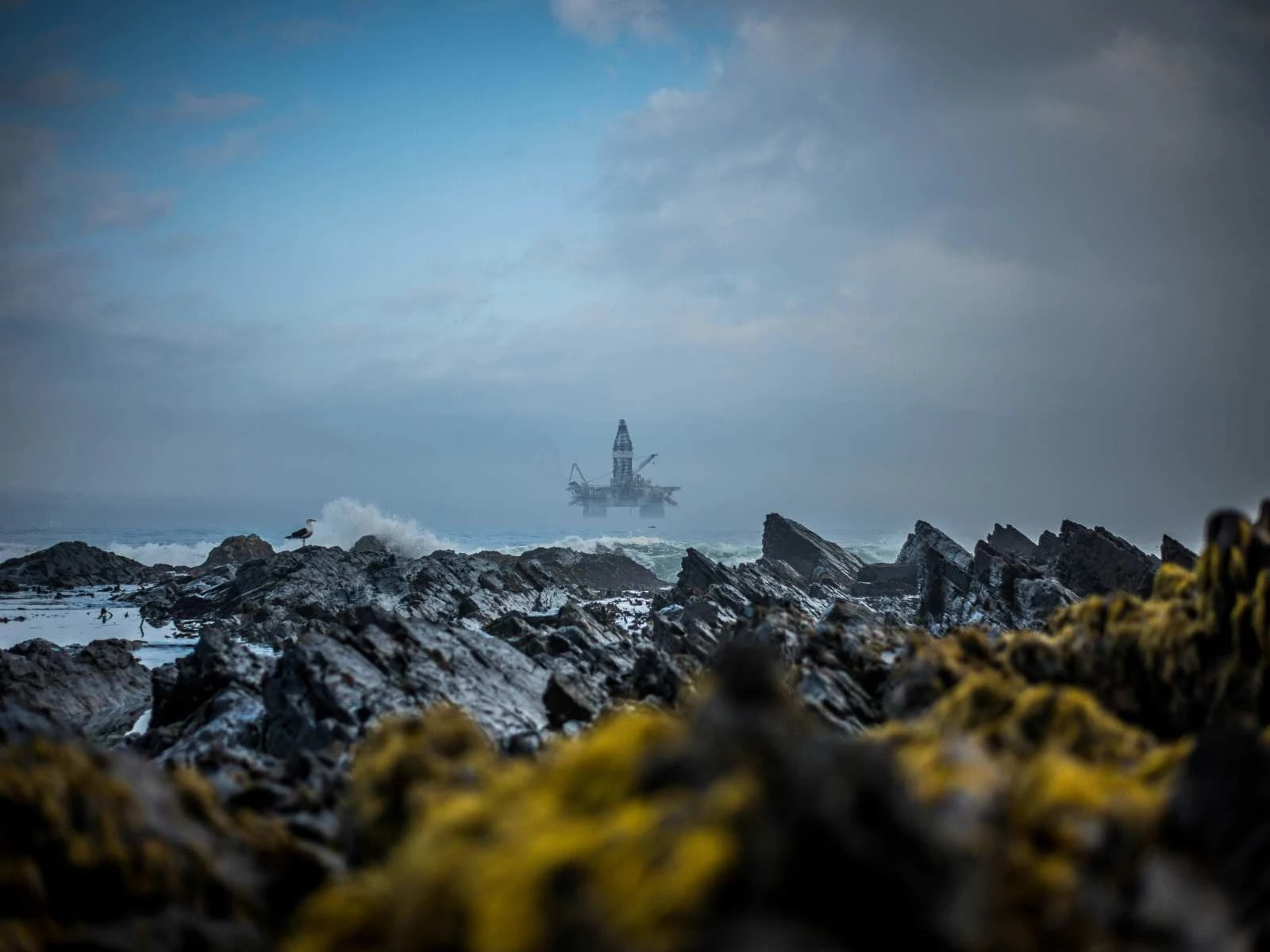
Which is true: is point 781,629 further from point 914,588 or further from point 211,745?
point 914,588

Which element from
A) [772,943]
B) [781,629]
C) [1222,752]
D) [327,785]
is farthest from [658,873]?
[781,629]

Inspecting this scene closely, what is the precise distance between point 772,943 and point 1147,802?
4790mm

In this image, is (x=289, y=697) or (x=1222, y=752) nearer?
(x=1222, y=752)

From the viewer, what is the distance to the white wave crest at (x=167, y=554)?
440ft

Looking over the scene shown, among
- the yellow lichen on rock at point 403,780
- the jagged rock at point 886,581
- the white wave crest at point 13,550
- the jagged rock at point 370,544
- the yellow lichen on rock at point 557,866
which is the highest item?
the yellow lichen on rock at point 557,866

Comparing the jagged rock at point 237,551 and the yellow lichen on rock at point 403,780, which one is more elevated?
the yellow lichen on rock at point 403,780

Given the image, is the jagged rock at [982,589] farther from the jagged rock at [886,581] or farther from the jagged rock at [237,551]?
the jagged rock at [237,551]

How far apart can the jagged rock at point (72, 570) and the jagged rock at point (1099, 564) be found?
103 m

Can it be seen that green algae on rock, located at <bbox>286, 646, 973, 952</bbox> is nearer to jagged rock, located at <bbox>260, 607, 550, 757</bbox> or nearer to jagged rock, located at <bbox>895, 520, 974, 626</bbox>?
jagged rock, located at <bbox>260, 607, 550, 757</bbox>

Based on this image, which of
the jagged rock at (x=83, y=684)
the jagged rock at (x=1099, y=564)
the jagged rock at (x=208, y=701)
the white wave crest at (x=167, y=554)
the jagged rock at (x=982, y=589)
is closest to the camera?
the jagged rock at (x=208, y=701)

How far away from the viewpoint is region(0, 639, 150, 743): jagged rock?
3484 cm

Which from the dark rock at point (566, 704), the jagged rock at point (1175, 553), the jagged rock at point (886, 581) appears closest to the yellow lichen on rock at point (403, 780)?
the dark rock at point (566, 704)

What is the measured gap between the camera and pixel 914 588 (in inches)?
3551

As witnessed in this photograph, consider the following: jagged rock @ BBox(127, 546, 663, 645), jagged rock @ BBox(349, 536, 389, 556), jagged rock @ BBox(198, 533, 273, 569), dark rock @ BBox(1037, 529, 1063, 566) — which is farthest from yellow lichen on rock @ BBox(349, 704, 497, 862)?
jagged rock @ BBox(349, 536, 389, 556)
